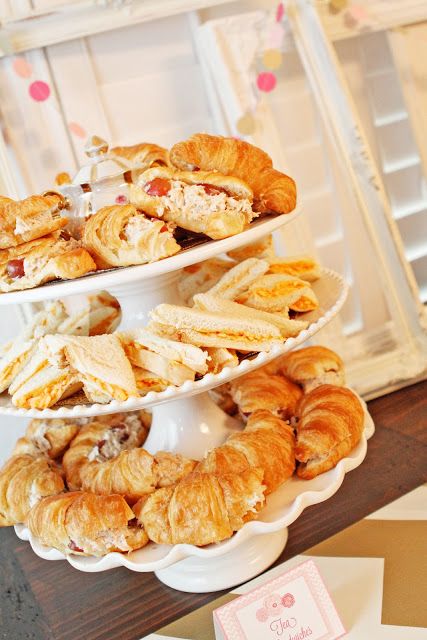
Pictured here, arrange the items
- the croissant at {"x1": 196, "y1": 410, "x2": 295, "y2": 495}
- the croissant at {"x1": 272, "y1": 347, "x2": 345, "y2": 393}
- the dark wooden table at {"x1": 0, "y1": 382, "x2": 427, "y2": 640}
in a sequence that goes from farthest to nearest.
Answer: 1. the croissant at {"x1": 272, "y1": 347, "x2": 345, "y2": 393}
2. the dark wooden table at {"x1": 0, "y1": 382, "x2": 427, "y2": 640}
3. the croissant at {"x1": 196, "y1": 410, "x2": 295, "y2": 495}

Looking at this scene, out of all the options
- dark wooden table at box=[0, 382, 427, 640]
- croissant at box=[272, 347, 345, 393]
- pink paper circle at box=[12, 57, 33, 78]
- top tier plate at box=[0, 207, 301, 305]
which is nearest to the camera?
top tier plate at box=[0, 207, 301, 305]

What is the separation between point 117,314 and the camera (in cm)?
126

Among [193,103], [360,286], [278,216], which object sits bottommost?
[360,286]

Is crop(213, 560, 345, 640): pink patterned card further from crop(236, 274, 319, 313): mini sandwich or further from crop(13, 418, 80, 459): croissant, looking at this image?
crop(13, 418, 80, 459): croissant

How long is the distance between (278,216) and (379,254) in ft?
2.51

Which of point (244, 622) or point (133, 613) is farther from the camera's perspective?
point (133, 613)

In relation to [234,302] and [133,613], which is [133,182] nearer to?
[234,302]

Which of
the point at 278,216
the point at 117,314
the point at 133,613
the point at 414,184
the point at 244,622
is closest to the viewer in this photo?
the point at 244,622

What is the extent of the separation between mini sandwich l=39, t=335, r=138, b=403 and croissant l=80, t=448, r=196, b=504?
0.14 metres

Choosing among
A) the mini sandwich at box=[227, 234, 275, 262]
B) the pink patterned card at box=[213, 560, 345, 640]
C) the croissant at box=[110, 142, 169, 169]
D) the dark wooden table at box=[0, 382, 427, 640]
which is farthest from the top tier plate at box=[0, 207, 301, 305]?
the dark wooden table at box=[0, 382, 427, 640]

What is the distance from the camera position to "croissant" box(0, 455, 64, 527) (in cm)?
114

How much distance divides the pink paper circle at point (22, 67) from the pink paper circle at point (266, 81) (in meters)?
0.53

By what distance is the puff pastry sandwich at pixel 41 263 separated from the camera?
0.93 m

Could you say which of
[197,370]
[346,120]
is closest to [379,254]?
[346,120]
